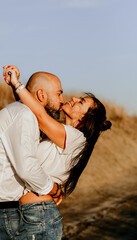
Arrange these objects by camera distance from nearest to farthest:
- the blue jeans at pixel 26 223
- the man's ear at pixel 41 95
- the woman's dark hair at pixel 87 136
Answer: the blue jeans at pixel 26 223, the man's ear at pixel 41 95, the woman's dark hair at pixel 87 136

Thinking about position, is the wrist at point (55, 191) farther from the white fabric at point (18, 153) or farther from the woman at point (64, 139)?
the white fabric at point (18, 153)

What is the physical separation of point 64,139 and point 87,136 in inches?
21.7

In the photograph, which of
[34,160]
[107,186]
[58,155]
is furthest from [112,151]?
[34,160]

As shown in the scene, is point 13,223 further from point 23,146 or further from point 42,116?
point 42,116

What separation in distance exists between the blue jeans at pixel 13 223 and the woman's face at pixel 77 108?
1.22 meters

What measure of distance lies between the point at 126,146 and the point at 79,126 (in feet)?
46.5

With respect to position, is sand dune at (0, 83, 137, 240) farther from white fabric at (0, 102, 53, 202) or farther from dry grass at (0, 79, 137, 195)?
white fabric at (0, 102, 53, 202)

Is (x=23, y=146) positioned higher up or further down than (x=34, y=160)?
higher up

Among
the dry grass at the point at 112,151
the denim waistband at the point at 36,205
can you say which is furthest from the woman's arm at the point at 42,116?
the dry grass at the point at 112,151

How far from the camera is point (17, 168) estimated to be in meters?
2.45

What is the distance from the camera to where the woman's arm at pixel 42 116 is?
269cm

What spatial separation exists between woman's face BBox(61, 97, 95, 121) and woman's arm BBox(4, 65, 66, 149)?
574 mm

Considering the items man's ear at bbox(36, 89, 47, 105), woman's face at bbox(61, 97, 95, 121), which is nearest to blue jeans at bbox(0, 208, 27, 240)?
man's ear at bbox(36, 89, 47, 105)

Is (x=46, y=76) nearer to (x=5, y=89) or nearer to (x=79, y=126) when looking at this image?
(x=79, y=126)
